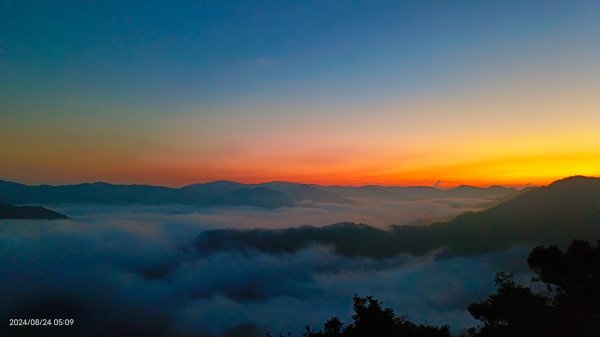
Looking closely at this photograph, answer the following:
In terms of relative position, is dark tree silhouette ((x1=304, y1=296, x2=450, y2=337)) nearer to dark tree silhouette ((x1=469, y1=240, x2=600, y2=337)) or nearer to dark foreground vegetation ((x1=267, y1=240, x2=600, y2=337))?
dark foreground vegetation ((x1=267, y1=240, x2=600, y2=337))

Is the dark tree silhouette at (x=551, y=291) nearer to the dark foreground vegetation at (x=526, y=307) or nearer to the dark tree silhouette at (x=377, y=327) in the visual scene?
the dark foreground vegetation at (x=526, y=307)

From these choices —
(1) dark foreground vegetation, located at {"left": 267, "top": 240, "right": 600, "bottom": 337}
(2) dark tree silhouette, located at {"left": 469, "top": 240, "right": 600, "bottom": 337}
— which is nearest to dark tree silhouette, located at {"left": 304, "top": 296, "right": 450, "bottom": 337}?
(1) dark foreground vegetation, located at {"left": 267, "top": 240, "right": 600, "bottom": 337}

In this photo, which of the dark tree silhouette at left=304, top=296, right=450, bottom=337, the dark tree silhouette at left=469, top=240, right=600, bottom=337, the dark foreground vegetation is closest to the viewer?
the dark foreground vegetation

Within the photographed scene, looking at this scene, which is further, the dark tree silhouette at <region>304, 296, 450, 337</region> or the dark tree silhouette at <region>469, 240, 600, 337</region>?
the dark tree silhouette at <region>469, 240, 600, 337</region>

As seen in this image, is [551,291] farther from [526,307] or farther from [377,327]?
[377,327]

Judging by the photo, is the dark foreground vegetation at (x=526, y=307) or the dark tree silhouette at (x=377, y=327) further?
the dark tree silhouette at (x=377, y=327)

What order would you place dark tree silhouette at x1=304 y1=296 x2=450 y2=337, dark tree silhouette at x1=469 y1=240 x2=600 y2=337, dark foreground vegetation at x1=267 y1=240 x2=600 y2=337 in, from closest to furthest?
dark foreground vegetation at x1=267 y1=240 x2=600 y2=337 < dark tree silhouette at x1=304 y1=296 x2=450 y2=337 < dark tree silhouette at x1=469 y1=240 x2=600 y2=337

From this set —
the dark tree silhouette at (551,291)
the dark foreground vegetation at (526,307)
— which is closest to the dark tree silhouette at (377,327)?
the dark foreground vegetation at (526,307)

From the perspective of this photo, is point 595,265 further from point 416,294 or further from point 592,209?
point 592,209
